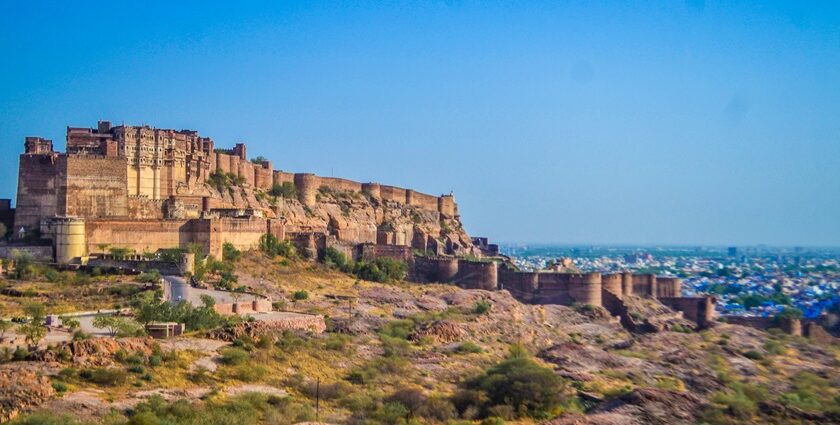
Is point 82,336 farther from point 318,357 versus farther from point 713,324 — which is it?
point 713,324

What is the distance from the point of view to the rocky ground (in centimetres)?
1995

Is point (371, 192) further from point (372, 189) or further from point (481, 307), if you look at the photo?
point (481, 307)

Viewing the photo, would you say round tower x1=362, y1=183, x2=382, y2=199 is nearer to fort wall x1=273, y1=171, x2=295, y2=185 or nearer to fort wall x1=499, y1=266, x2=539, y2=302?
fort wall x1=273, y1=171, x2=295, y2=185

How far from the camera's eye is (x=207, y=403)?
19406 mm

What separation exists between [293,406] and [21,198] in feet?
60.5

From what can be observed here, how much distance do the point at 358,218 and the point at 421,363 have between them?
76.0 ft

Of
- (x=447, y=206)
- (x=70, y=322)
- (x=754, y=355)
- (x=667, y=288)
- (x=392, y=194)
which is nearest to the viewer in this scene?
(x=70, y=322)

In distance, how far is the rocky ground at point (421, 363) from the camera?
20.0 m

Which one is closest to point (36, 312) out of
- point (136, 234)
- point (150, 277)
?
point (150, 277)

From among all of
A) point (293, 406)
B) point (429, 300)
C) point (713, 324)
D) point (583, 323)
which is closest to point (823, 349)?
point (713, 324)

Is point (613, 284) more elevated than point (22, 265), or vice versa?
point (22, 265)

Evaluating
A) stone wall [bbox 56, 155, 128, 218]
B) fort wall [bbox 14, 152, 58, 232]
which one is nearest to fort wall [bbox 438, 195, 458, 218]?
stone wall [bbox 56, 155, 128, 218]

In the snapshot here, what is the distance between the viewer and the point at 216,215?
1473 inches

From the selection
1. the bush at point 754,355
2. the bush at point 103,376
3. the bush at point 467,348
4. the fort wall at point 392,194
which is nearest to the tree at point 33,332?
the bush at point 103,376
